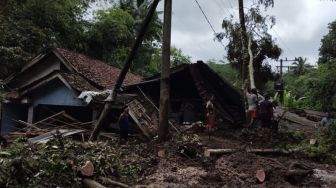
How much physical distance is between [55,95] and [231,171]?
12.8 meters

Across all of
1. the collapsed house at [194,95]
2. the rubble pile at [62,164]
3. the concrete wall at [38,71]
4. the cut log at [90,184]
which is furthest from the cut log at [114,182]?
the concrete wall at [38,71]

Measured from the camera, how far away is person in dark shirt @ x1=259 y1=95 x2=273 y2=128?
17.6 meters

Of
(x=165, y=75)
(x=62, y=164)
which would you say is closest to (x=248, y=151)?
(x=165, y=75)

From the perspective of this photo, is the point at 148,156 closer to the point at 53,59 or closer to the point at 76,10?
the point at 53,59

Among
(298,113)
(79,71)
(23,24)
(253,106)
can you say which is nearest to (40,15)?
(23,24)

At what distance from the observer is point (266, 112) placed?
1783 centimetres

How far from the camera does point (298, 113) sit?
1155 inches

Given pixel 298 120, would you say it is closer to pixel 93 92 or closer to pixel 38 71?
pixel 93 92

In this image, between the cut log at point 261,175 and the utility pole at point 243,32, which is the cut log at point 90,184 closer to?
the cut log at point 261,175

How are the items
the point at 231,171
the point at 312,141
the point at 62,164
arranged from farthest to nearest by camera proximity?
the point at 312,141 → the point at 231,171 → the point at 62,164

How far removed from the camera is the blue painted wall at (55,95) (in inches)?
871

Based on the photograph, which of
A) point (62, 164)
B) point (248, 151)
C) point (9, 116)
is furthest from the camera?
point (9, 116)

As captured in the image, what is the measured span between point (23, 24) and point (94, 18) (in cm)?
691

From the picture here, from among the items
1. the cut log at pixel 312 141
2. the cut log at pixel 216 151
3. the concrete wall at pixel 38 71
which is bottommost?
the cut log at pixel 216 151
